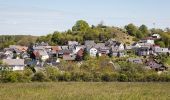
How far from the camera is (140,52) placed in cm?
7194

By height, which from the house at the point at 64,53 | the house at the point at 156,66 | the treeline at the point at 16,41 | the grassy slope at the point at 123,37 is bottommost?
the house at the point at 156,66

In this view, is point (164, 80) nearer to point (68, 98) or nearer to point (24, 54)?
point (68, 98)

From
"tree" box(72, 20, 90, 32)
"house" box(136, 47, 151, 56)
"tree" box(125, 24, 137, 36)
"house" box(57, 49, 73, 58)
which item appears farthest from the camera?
"tree" box(72, 20, 90, 32)

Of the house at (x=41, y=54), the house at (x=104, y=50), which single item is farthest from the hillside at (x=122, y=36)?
the house at (x=41, y=54)

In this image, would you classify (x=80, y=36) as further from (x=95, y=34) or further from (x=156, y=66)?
(x=156, y=66)

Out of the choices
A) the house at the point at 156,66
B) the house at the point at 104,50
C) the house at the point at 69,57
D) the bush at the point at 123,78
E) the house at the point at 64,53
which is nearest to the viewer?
the bush at the point at 123,78

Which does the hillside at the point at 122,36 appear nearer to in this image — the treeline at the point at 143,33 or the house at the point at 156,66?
the treeline at the point at 143,33

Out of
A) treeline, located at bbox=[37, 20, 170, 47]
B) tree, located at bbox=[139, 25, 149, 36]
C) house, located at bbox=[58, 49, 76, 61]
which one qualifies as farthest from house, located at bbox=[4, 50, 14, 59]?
tree, located at bbox=[139, 25, 149, 36]

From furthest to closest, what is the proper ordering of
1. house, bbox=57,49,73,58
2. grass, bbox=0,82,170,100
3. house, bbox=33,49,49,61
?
house, bbox=57,49,73,58 < house, bbox=33,49,49,61 < grass, bbox=0,82,170,100

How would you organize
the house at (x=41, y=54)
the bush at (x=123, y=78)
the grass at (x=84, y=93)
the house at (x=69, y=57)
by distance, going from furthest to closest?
the house at (x=41, y=54), the house at (x=69, y=57), the bush at (x=123, y=78), the grass at (x=84, y=93)

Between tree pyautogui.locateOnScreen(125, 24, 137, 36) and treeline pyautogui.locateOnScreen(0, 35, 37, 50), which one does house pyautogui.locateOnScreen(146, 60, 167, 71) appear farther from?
treeline pyautogui.locateOnScreen(0, 35, 37, 50)

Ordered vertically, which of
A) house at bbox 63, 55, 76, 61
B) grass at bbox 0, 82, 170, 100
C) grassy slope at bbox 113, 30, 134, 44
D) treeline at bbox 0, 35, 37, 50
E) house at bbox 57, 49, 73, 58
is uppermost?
grassy slope at bbox 113, 30, 134, 44

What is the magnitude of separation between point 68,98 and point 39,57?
50.5 metres

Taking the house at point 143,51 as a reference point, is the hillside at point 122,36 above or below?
above
